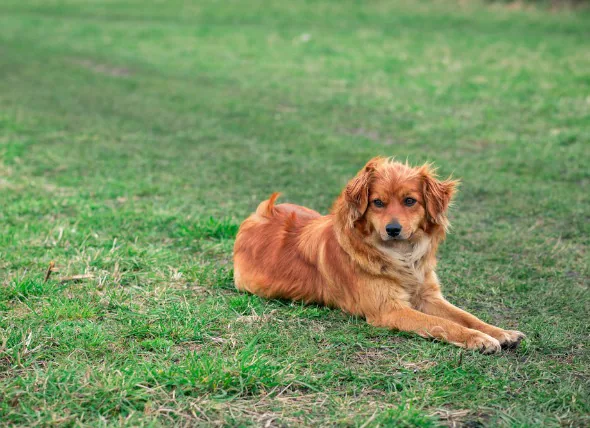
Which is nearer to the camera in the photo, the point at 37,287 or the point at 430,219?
the point at 430,219

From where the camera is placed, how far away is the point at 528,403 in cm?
361

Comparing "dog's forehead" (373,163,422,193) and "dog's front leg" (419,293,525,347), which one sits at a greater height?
"dog's forehead" (373,163,422,193)

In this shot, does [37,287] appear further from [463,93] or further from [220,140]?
[463,93]

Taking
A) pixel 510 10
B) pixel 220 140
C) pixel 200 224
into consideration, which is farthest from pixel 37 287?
pixel 510 10

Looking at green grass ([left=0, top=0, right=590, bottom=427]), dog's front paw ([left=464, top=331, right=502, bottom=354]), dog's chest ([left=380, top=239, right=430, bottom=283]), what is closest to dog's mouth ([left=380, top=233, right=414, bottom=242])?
dog's chest ([left=380, top=239, right=430, bottom=283])

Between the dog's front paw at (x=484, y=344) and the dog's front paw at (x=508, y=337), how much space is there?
0.19ft

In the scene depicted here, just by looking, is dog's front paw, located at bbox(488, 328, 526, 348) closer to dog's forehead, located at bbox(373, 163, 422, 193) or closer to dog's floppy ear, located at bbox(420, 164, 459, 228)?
dog's floppy ear, located at bbox(420, 164, 459, 228)

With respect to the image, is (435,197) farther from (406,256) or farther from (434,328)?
(434,328)

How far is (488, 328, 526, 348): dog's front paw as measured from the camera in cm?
423

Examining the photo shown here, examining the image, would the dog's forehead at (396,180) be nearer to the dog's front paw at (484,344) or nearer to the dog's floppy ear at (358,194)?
the dog's floppy ear at (358,194)

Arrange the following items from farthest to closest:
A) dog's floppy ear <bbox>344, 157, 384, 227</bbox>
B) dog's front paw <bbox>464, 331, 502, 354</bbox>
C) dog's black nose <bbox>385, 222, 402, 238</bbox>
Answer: dog's floppy ear <bbox>344, 157, 384, 227</bbox>
dog's black nose <bbox>385, 222, 402, 238</bbox>
dog's front paw <bbox>464, 331, 502, 354</bbox>

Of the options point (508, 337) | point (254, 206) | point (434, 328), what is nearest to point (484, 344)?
point (508, 337)

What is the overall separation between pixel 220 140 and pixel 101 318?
220 inches

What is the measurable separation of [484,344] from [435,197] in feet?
3.13
